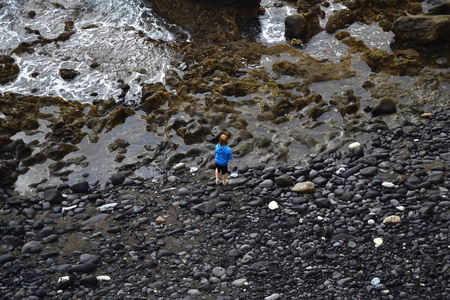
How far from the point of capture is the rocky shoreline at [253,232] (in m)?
10.9

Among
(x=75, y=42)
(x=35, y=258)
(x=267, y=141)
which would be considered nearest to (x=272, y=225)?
(x=267, y=141)

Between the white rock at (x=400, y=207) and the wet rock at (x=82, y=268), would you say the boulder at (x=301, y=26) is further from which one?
the wet rock at (x=82, y=268)

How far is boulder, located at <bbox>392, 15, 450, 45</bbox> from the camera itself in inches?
749

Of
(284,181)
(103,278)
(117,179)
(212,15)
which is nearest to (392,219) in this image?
(284,181)

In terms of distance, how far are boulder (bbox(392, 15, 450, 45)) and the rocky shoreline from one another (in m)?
5.46

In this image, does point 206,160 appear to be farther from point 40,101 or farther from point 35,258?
point 40,101

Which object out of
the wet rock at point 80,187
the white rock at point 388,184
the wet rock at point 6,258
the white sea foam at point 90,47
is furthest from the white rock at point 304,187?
the white sea foam at point 90,47

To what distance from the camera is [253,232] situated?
1234cm

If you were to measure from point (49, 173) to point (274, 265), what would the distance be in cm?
762

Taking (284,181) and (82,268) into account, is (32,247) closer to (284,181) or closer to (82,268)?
(82,268)

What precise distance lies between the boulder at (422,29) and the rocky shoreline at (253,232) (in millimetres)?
5461

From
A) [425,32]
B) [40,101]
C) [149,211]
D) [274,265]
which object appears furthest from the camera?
[425,32]

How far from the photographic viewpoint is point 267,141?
15.6m

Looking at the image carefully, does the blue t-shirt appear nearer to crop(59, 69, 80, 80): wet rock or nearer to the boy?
the boy
